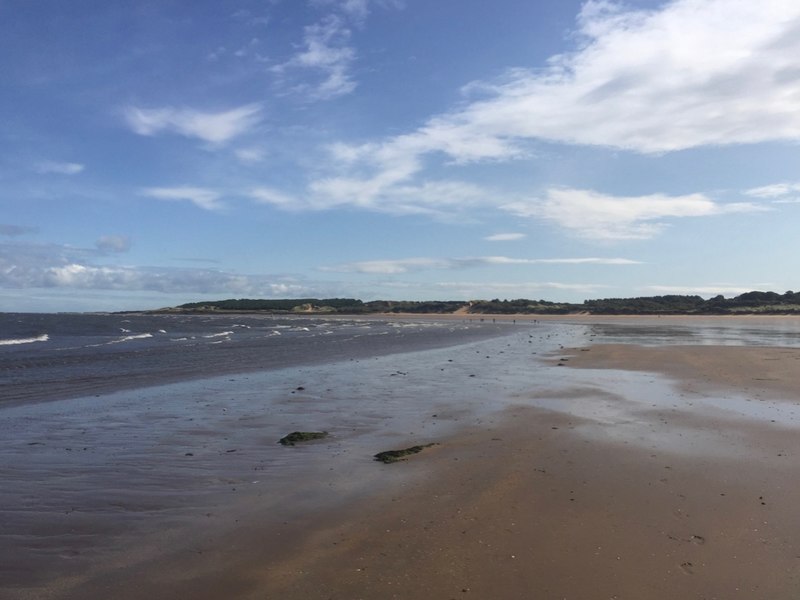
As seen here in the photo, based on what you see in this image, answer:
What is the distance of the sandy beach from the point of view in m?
4.97

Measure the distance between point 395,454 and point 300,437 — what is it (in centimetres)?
218

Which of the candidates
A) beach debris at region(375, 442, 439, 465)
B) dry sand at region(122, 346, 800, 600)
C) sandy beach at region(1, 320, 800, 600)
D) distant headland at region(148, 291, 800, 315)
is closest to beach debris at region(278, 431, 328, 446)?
sandy beach at region(1, 320, 800, 600)

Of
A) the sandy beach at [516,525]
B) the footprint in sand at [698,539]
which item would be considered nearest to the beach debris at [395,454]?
the sandy beach at [516,525]

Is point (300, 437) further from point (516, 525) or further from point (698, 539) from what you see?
point (698, 539)

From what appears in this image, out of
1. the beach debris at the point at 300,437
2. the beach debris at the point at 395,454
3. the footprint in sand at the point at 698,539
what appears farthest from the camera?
the beach debris at the point at 300,437

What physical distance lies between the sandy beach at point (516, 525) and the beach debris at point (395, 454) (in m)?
0.22

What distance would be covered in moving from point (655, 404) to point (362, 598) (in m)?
11.2

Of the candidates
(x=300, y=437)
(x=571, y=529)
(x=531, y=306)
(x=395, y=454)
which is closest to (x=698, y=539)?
(x=571, y=529)

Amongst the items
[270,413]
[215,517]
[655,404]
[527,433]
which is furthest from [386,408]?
[215,517]

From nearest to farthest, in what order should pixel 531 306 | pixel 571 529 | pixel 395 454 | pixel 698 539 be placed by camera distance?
pixel 698 539, pixel 571 529, pixel 395 454, pixel 531 306

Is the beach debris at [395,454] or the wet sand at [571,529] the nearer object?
the wet sand at [571,529]

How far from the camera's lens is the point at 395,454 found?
932cm

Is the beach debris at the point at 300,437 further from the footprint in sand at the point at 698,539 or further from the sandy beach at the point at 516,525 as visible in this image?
the footprint in sand at the point at 698,539

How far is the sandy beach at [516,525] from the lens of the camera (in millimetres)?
4969
